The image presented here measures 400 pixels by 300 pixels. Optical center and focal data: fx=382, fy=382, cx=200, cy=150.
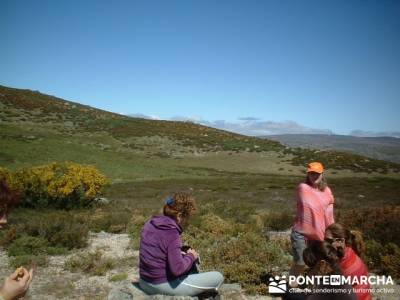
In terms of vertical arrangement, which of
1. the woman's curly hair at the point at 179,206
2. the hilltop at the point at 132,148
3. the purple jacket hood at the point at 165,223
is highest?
the woman's curly hair at the point at 179,206

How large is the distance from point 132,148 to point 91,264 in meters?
42.2

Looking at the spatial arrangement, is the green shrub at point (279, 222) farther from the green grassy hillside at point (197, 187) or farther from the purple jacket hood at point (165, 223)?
the purple jacket hood at point (165, 223)

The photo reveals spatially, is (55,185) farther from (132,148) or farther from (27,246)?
(132,148)

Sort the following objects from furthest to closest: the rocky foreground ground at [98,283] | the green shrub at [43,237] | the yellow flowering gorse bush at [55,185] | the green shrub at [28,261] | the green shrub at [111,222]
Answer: the yellow flowering gorse bush at [55,185]
the green shrub at [111,222]
the green shrub at [43,237]
the green shrub at [28,261]
the rocky foreground ground at [98,283]

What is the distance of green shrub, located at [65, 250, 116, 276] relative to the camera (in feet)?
25.9

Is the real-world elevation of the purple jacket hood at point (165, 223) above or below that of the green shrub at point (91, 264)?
above

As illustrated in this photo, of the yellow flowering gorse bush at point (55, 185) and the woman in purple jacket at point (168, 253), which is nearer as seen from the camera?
the woman in purple jacket at point (168, 253)

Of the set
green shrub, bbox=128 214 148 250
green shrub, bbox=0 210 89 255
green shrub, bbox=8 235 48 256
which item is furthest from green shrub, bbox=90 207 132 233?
green shrub, bbox=8 235 48 256

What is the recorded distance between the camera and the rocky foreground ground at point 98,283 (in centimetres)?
559

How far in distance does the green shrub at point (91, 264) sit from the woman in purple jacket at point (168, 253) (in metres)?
3.05

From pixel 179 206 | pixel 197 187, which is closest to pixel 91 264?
pixel 179 206

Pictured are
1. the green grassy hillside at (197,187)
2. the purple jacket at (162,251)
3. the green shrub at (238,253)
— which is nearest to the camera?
the purple jacket at (162,251)

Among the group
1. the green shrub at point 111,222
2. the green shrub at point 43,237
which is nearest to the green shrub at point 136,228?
the green shrub at point 111,222

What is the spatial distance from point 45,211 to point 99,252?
6305 mm
